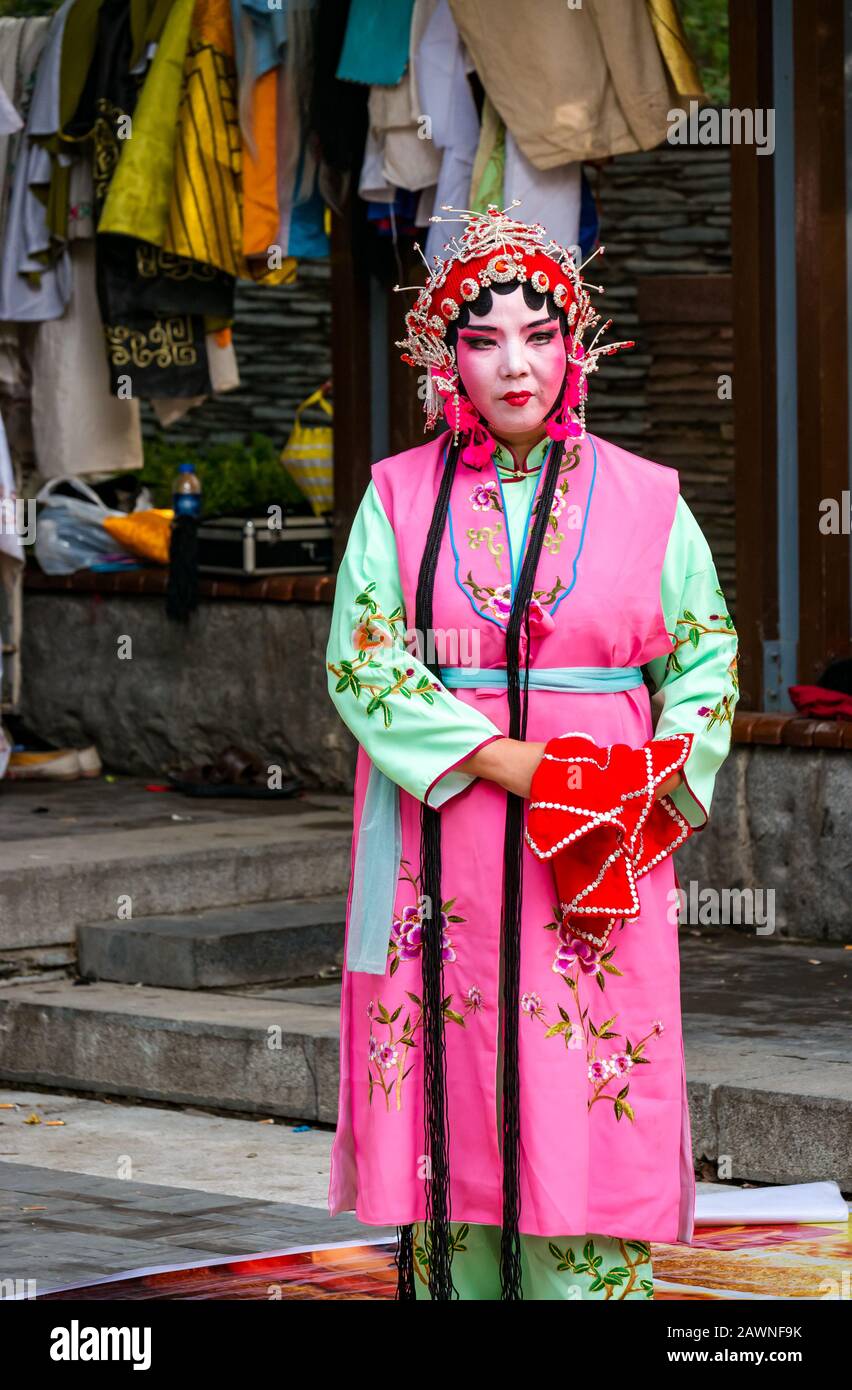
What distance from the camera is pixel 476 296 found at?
13.9 feet

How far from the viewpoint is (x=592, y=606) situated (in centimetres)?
412

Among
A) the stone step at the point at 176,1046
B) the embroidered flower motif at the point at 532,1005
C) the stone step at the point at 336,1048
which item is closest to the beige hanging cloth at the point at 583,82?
the stone step at the point at 336,1048

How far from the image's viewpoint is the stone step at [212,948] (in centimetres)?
743

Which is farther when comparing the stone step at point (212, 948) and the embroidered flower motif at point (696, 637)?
the stone step at point (212, 948)

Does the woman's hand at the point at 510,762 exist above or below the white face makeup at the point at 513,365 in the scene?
below

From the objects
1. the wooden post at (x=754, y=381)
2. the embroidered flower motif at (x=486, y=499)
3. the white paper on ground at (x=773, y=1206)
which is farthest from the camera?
the wooden post at (x=754, y=381)

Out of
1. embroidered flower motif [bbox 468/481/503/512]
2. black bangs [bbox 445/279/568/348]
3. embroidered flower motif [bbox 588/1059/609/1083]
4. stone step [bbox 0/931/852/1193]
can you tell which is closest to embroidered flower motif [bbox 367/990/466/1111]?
embroidered flower motif [bbox 588/1059/609/1083]

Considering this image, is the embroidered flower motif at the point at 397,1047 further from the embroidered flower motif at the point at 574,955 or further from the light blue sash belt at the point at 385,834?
the embroidered flower motif at the point at 574,955

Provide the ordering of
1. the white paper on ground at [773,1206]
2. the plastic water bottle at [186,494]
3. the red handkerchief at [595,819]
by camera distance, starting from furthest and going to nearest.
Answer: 1. the plastic water bottle at [186,494]
2. the white paper on ground at [773,1206]
3. the red handkerchief at [595,819]

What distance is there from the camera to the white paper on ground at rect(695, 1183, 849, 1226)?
526 centimetres

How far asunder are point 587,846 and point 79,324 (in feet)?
20.3

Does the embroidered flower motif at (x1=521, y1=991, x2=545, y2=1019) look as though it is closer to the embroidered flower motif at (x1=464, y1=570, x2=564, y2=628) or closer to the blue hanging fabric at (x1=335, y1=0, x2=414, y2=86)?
the embroidered flower motif at (x1=464, y1=570, x2=564, y2=628)

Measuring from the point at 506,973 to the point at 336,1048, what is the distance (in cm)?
240

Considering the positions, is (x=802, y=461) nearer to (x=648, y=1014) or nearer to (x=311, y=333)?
(x=648, y=1014)
